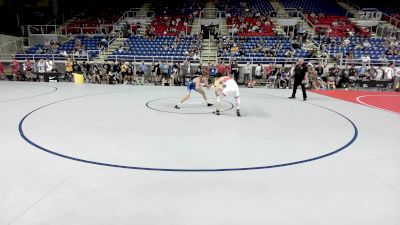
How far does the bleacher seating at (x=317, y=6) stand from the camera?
28750 millimetres

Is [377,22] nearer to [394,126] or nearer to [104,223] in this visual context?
[394,126]

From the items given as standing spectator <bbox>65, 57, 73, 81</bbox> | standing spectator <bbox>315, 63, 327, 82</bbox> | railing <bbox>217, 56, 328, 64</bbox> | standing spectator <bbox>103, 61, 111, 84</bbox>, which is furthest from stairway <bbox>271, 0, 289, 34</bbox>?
standing spectator <bbox>65, 57, 73, 81</bbox>

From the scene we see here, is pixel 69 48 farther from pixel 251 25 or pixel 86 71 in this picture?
Result: pixel 251 25

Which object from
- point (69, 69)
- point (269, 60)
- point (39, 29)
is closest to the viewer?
point (69, 69)

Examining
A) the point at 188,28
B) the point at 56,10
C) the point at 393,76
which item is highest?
the point at 56,10

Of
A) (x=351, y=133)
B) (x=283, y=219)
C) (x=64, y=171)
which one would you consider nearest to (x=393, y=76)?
(x=351, y=133)

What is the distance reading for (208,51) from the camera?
72.8 feet

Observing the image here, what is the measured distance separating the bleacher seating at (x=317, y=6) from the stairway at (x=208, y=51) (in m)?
11.1

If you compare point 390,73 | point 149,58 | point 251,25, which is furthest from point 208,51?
point 390,73

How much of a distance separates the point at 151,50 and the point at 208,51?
4031 millimetres

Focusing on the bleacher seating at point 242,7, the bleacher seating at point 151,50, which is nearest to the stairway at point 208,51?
the bleacher seating at point 151,50

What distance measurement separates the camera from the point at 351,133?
24.6 ft

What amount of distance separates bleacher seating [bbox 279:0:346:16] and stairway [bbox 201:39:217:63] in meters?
11.1

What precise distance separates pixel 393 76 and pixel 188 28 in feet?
50.5
